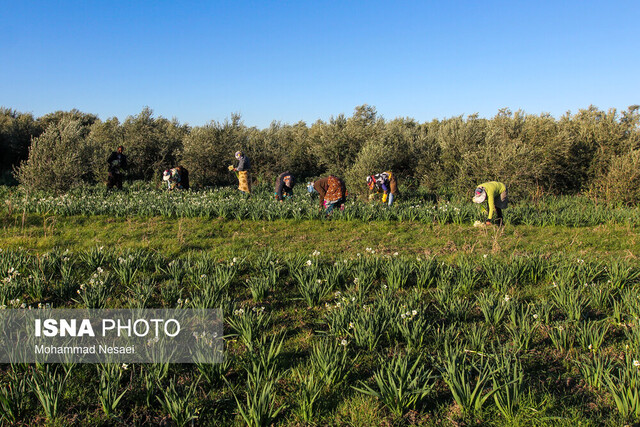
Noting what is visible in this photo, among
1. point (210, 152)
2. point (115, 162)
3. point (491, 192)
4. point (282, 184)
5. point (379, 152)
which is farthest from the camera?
point (210, 152)

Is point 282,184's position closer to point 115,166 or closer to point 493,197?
point 493,197

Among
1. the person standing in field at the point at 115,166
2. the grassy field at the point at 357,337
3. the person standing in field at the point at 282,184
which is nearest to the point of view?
the grassy field at the point at 357,337

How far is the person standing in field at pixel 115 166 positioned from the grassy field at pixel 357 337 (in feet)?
25.3

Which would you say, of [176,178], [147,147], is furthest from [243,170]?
[147,147]

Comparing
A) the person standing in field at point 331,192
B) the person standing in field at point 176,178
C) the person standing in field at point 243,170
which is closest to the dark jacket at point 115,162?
the person standing in field at point 176,178

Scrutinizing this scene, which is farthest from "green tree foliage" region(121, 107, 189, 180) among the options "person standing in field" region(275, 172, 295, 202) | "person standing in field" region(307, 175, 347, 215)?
"person standing in field" region(307, 175, 347, 215)

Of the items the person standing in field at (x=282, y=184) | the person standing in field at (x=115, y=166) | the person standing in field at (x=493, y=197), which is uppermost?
the person standing in field at (x=115, y=166)

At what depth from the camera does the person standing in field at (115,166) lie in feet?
49.3

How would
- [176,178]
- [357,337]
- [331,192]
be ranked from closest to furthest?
[357,337] → [331,192] → [176,178]

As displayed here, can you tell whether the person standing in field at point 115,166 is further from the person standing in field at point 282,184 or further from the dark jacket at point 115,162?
the person standing in field at point 282,184

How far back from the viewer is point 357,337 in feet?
12.9

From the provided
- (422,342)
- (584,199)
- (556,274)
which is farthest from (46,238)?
(584,199)

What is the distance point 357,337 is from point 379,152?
1344 cm

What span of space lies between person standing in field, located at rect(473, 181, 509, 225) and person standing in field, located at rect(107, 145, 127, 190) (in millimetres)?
12485
